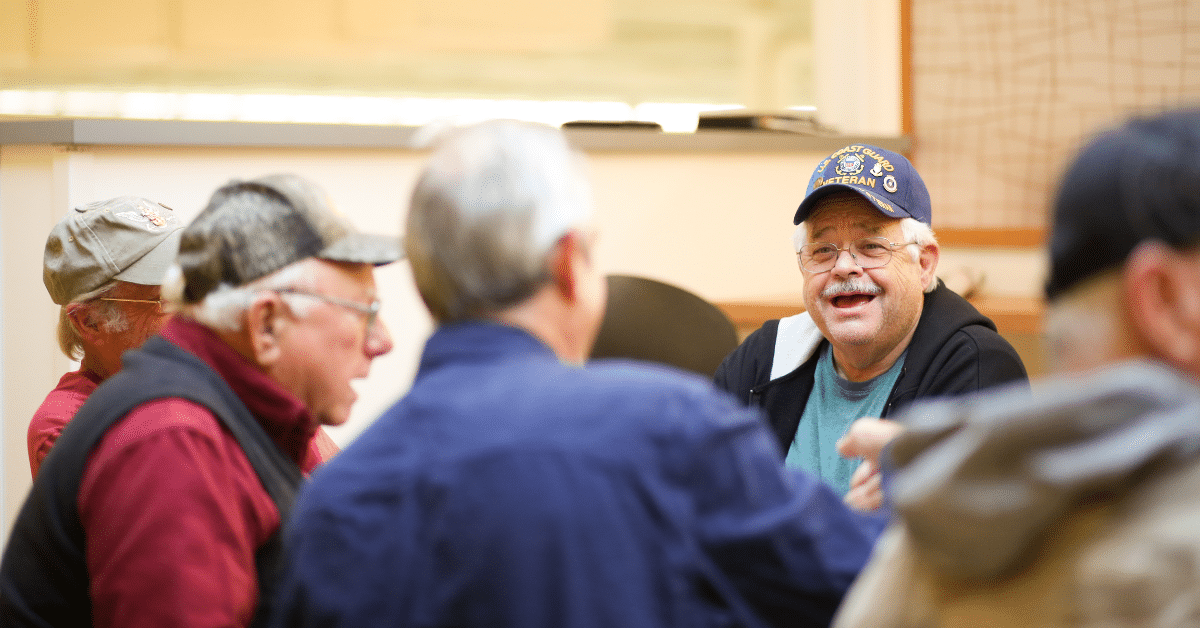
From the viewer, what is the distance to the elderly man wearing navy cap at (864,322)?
1805 mm

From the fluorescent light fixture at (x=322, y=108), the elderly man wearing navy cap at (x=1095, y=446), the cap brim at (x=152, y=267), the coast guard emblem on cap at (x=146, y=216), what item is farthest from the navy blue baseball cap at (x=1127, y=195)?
the fluorescent light fixture at (x=322, y=108)

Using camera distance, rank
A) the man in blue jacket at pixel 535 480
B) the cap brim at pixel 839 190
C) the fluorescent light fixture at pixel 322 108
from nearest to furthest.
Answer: the man in blue jacket at pixel 535 480
the cap brim at pixel 839 190
the fluorescent light fixture at pixel 322 108

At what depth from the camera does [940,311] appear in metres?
1.89

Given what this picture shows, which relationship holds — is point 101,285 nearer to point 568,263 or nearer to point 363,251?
point 363,251

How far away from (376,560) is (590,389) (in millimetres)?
236

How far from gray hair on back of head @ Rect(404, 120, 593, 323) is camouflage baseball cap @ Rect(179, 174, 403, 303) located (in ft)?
1.31

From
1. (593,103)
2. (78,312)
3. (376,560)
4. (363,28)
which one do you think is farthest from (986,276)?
(376,560)

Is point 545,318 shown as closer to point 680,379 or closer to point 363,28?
point 680,379

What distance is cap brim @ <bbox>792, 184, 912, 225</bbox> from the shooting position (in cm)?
185

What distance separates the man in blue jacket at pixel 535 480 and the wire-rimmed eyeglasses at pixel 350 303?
0.38 meters

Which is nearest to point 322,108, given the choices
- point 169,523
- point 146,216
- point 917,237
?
point 146,216

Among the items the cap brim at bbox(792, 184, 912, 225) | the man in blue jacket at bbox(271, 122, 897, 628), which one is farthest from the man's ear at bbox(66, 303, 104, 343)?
the cap brim at bbox(792, 184, 912, 225)

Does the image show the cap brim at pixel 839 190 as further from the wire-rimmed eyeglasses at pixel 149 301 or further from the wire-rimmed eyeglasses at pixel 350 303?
the wire-rimmed eyeglasses at pixel 149 301

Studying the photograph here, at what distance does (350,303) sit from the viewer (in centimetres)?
135
